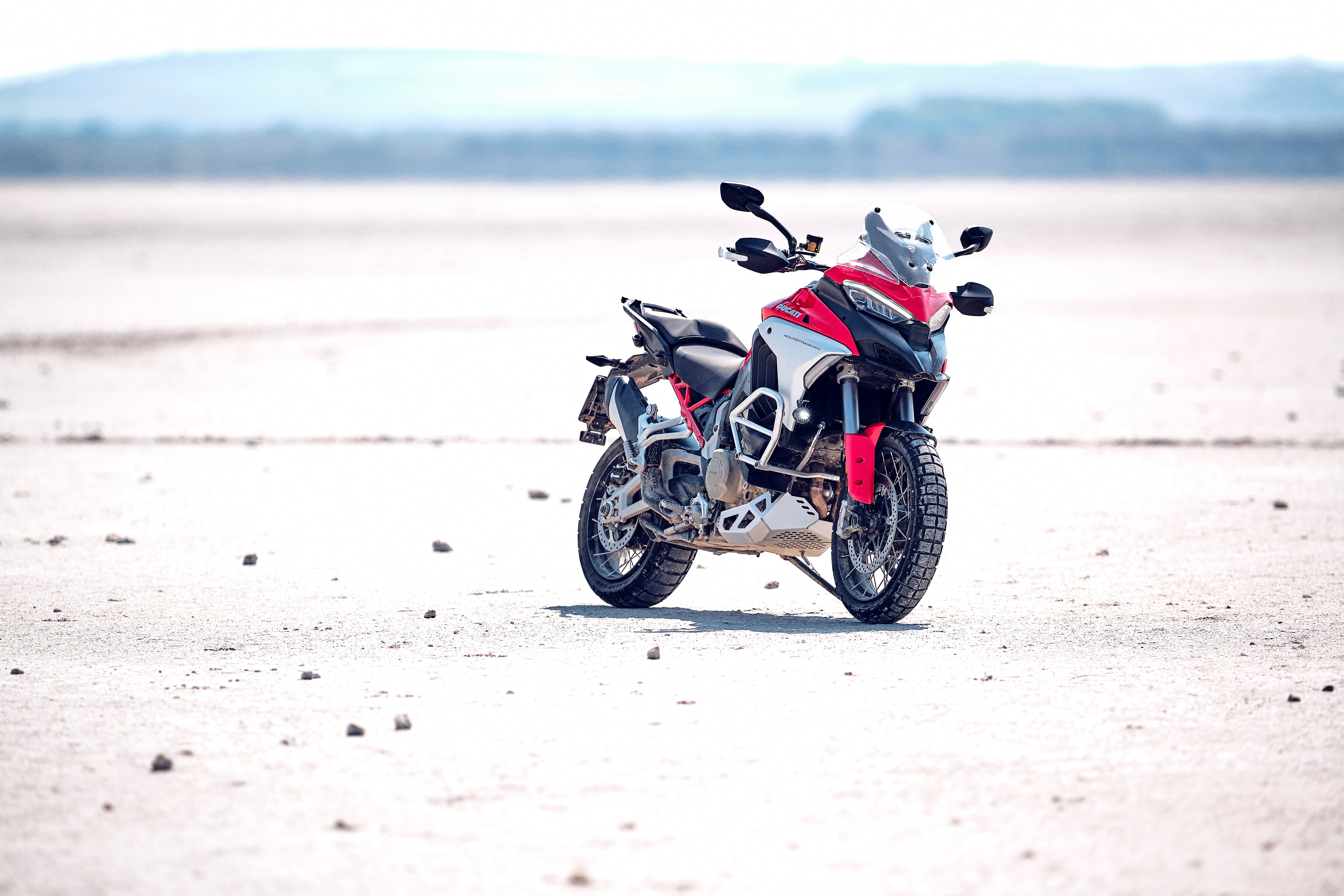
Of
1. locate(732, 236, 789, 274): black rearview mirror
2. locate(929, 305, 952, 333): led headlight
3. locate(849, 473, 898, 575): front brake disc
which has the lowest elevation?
locate(849, 473, 898, 575): front brake disc

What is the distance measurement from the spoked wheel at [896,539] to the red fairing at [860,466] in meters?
0.10

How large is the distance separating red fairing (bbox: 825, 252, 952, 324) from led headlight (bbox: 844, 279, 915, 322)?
2 cm

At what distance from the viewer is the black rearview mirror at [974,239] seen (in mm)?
8391

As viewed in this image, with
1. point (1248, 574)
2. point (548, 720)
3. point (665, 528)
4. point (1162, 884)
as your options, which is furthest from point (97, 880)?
point (1248, 574)

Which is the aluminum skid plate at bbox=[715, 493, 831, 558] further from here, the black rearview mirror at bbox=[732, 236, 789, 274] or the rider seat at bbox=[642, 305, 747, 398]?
the black rearview mirror at bbox=[732, 236, 789, 274]

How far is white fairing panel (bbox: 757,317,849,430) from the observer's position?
813cm

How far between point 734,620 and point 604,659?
4.10 ft

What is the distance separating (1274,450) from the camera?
15.4m

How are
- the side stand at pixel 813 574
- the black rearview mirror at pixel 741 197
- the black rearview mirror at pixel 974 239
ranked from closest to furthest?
the side stand at pixel 813 574 → the black rearview mirror at pixel 974 239 → the black rearview mirror at pixel 741 197

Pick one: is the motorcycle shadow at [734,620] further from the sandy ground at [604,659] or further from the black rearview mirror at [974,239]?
the black rearview mirror at [974,239]

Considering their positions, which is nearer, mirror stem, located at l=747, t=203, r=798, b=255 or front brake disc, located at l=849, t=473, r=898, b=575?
front brake disc, located at l=849, t=473, r=898, b=575

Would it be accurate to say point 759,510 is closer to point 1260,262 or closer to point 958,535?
point 958,535

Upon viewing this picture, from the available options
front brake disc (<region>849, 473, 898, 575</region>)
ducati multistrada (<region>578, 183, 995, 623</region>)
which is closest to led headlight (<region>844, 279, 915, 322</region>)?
ducati multistrada (<region>578, 183, 995, 623</region>)

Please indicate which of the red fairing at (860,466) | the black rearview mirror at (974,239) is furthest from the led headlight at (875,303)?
the red fairing at (860,466)
